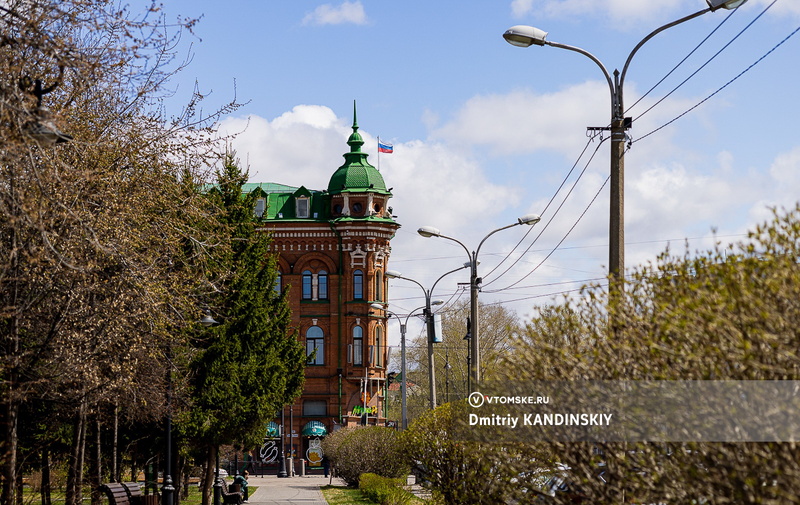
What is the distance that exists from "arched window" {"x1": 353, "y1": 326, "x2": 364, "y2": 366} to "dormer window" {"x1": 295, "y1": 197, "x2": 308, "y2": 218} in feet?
25.0

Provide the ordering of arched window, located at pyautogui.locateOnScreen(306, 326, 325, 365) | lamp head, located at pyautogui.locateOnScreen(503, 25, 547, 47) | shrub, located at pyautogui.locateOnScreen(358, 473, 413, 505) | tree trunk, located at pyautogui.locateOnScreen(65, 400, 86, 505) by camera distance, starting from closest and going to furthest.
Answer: lamp head, located at pyautogui.locateOnScreen(503, 25, 547, 47)
tree trunk, located at pyautogui.locateOnScreen(65, 400, 86, 505)
shrub, located at pyautogui.locateOnScreen(358, 473, 413, 505)
arched window, located at pyautogui.locateOnScreen(306, 326, 325, 365)

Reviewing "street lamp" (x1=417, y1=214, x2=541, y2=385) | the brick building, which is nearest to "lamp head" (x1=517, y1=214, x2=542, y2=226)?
"street lamp" (x1=417, y1=214, x2=541, y2=385)

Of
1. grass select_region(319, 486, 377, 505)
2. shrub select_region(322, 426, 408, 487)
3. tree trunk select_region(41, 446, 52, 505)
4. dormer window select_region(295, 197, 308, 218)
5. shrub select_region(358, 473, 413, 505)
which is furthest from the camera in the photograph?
dormer window select_region(295, 197, 308, 218)

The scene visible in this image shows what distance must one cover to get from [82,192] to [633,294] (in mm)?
9735

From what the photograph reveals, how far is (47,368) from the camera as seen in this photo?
53.4ft

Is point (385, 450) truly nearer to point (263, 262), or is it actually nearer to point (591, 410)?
point (263, 262)

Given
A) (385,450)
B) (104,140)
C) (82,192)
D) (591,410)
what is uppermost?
(104,140)

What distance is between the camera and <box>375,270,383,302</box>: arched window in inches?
2409

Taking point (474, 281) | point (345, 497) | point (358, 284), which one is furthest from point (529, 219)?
point (358, 284)

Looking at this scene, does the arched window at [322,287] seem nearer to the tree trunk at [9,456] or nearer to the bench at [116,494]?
the bench at [116,494]

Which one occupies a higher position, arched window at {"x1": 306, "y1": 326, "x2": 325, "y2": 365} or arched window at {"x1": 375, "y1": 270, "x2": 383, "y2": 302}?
arched window at {"x1": 375, "y1": 270, "x2": 383, "y2": 302}

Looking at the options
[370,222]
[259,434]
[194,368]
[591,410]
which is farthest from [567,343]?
[370,222]

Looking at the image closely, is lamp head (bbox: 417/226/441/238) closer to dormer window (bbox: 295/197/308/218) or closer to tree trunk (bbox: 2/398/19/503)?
tree trunk (bbox: 2/398/19/503)

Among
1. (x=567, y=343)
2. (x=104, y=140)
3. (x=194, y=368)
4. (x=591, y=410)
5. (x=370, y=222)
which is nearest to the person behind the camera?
(x=591, y=410)
